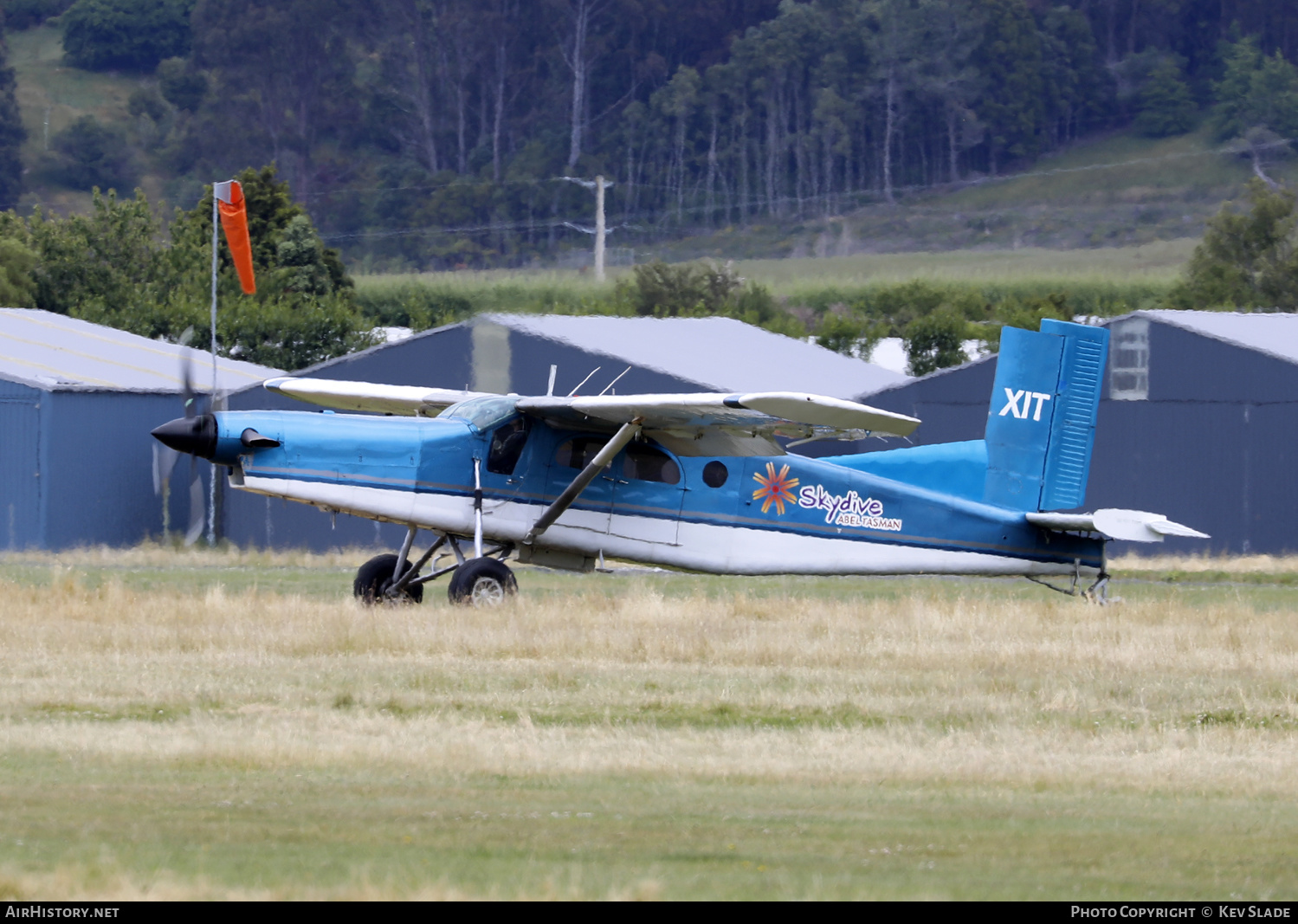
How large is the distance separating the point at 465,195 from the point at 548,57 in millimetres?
16327

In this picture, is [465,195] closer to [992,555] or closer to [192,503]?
[192,503]

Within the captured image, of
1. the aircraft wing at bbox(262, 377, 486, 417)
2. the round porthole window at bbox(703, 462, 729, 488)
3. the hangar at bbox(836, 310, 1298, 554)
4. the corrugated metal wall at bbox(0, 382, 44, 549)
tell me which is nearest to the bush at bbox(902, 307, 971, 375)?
the hangar at bbox(836, 310, 1298, 554)

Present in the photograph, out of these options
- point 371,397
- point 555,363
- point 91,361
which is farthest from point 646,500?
point 91,361

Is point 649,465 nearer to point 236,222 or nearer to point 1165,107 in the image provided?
point 236,222

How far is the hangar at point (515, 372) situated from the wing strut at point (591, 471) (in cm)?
1276

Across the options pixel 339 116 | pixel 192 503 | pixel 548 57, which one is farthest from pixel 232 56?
pixel 192 503

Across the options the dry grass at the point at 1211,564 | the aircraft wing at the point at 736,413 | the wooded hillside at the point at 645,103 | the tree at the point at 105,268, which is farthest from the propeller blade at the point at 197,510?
the wooded hillside at the point at 645,103

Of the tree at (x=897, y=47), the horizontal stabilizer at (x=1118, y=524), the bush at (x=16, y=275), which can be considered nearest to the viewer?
the horizontal stabilizer at (x=1118, y=524)

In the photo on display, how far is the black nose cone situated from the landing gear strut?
221 centimetres

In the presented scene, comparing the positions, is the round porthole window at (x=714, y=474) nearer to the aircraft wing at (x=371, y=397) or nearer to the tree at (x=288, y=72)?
the aircraft wing at (x=371, y=397)

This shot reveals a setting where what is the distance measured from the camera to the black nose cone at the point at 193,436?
17.5 meters

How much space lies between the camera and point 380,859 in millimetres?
7285

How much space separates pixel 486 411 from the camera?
1897 cm
